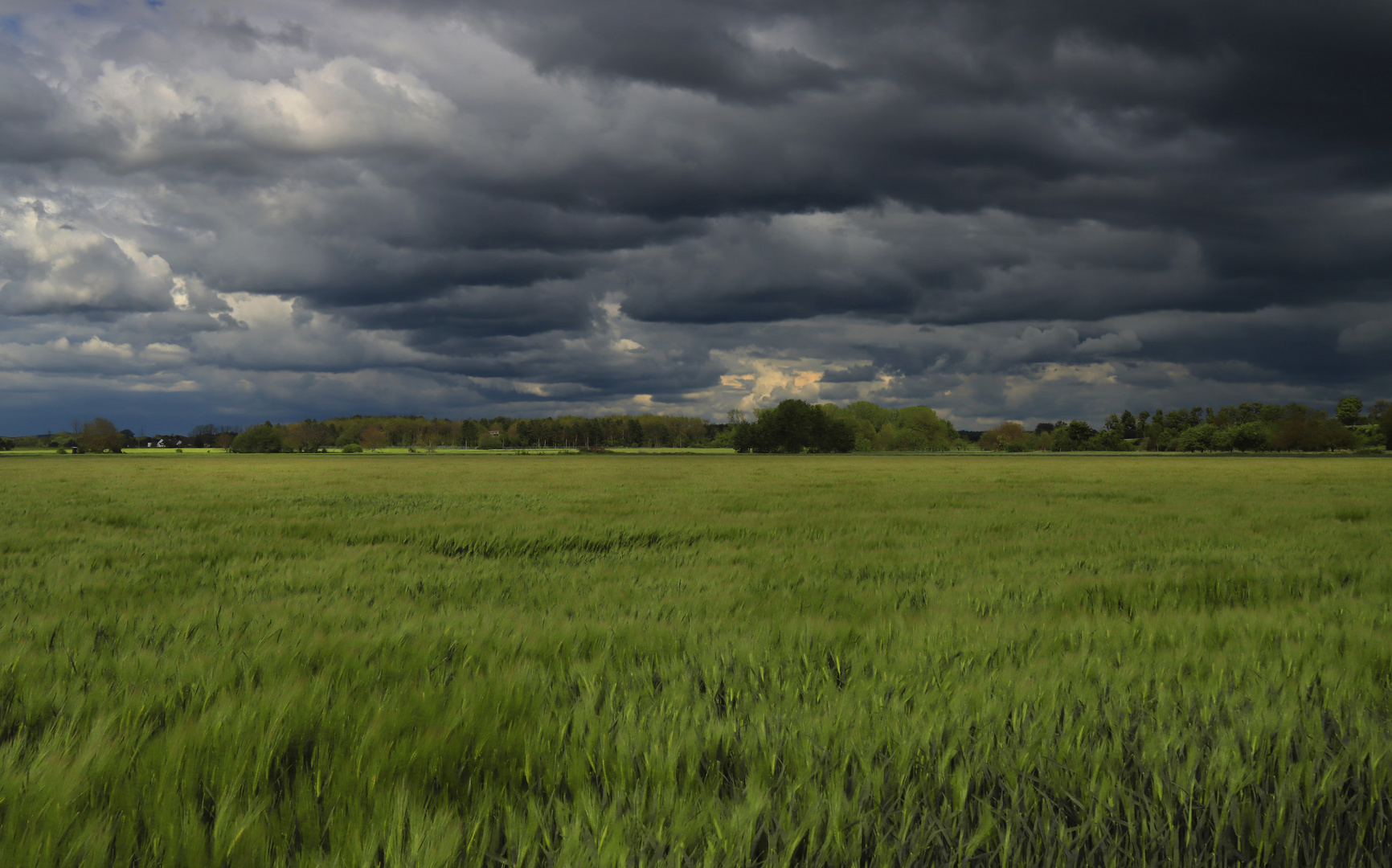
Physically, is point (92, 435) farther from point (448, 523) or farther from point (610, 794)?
point (610, 794)

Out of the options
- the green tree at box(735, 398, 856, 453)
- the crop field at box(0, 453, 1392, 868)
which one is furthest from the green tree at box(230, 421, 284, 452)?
the crop field at box(0, 453, 1392, 868)

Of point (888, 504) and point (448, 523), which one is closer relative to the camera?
point (448, 523)

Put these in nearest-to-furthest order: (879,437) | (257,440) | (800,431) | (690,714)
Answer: (690,714), (800,431), (257,440), (879,437)

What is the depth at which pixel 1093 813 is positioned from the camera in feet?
6.72

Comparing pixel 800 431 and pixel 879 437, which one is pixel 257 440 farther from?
pixel 879 437

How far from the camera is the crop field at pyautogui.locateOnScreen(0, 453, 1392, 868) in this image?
1.95 meters

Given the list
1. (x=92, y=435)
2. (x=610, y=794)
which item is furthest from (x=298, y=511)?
(x=92, y=435)

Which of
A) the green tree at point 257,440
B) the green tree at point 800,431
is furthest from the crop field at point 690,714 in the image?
the green tree at point 257,440

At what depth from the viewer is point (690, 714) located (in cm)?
288

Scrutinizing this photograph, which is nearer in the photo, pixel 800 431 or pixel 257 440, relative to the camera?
pixel 800 431

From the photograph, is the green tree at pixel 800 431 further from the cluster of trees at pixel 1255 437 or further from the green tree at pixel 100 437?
the green tree at pixel 100 437

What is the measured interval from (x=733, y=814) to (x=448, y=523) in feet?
33.8

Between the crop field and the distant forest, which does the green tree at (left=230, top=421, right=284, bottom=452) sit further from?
the crop field

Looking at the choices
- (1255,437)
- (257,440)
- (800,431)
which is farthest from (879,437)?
(257,440)
